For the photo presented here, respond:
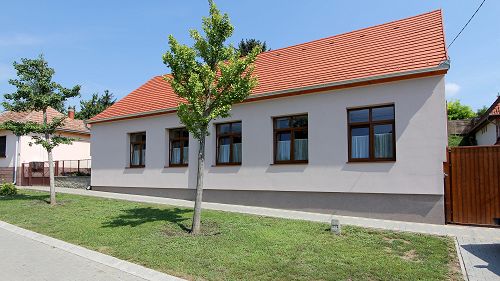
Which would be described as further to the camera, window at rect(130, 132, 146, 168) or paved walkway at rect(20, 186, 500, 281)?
window at rect(130, 132, 146, 168)

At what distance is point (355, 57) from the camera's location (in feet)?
44.4

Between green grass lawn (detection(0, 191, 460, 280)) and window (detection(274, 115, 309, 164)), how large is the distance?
302 centimetres

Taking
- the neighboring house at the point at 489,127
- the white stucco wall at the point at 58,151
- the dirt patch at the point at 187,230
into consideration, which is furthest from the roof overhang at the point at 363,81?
the white stucco wall at the point at 58,151

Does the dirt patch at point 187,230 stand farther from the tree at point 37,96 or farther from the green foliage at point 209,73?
the tree at point 37,96

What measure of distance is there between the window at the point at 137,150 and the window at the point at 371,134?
10.1 metres

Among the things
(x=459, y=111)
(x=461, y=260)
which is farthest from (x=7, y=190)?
(x=459, y=111)

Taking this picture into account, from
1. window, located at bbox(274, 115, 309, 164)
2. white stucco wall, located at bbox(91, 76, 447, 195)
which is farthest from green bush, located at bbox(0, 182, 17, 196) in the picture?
window, located at bbox(274, 115, 309, 164)

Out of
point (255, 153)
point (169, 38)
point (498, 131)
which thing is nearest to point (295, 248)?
point (169, 38)

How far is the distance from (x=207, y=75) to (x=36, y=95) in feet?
31.2

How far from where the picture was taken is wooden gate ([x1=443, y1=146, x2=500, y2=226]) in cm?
1019

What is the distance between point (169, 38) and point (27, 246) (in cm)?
578

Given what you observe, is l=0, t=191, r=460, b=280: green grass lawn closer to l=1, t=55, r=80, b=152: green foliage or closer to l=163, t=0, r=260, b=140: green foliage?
l=163, t=0, r=260, b=140: green foliage

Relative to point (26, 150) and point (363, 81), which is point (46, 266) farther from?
point (26, 150)

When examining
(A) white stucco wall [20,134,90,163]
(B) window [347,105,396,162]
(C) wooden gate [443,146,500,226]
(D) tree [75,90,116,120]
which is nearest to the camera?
(C) wooden gate [443,146,500,226]
